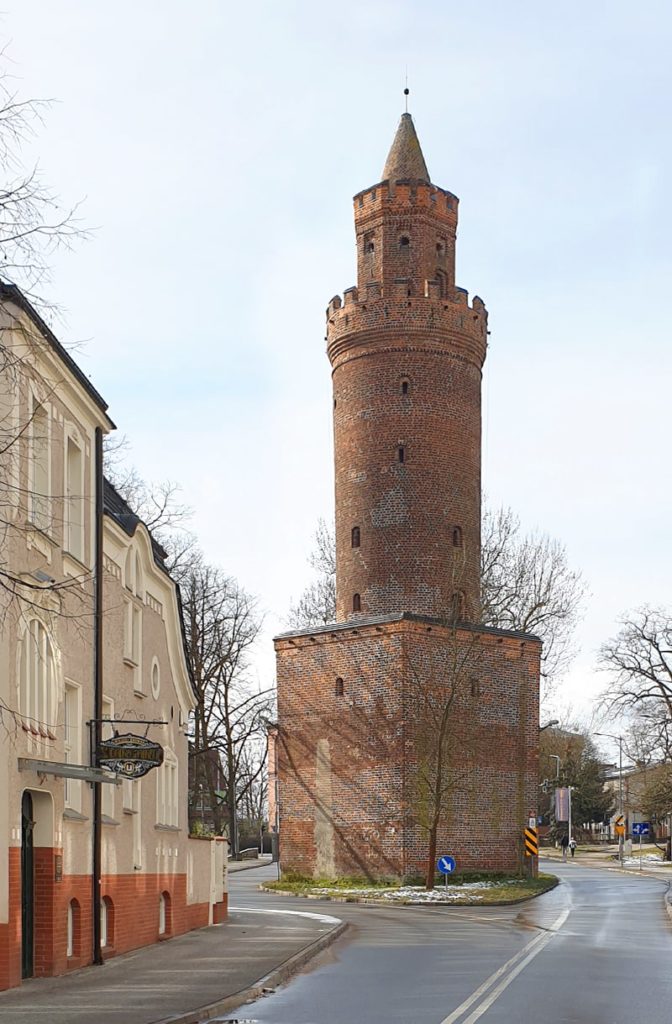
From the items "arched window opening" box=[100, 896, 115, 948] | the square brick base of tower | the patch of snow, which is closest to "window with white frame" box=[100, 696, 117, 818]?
"arched window opening" box=[100, 896, 115, 948]

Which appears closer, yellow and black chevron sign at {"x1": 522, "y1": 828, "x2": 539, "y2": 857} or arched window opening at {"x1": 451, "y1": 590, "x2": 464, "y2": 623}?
arched window opening at {"x1": 451, "y1": 590, "x2": 464, "y2": 623}

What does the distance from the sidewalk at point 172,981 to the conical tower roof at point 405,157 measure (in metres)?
27.4

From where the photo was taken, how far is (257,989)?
15828 millimetres

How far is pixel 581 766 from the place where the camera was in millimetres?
101875

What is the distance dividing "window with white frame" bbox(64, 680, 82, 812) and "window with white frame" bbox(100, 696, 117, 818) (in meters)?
0.99

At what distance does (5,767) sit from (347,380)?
102 feet

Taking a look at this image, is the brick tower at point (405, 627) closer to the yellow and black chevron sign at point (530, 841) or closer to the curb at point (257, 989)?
the yellow and black chevron sign at point (530, 841)

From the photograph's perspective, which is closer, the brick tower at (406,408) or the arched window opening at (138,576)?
the arched window opening at (138,576)

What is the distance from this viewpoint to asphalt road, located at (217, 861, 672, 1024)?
13688 millimetres

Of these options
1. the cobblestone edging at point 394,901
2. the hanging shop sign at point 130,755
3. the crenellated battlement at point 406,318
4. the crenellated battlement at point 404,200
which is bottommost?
the cobblestone edging at point 394,901

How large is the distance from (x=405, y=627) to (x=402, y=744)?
3.35m

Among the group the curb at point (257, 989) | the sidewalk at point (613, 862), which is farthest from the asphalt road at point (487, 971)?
the sidewalk at point (613, 862)

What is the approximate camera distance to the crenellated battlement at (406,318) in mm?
43906

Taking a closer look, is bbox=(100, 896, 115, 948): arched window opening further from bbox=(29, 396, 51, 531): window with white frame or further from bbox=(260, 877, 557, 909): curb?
bbox=(260, 877, 557, 909): curb
